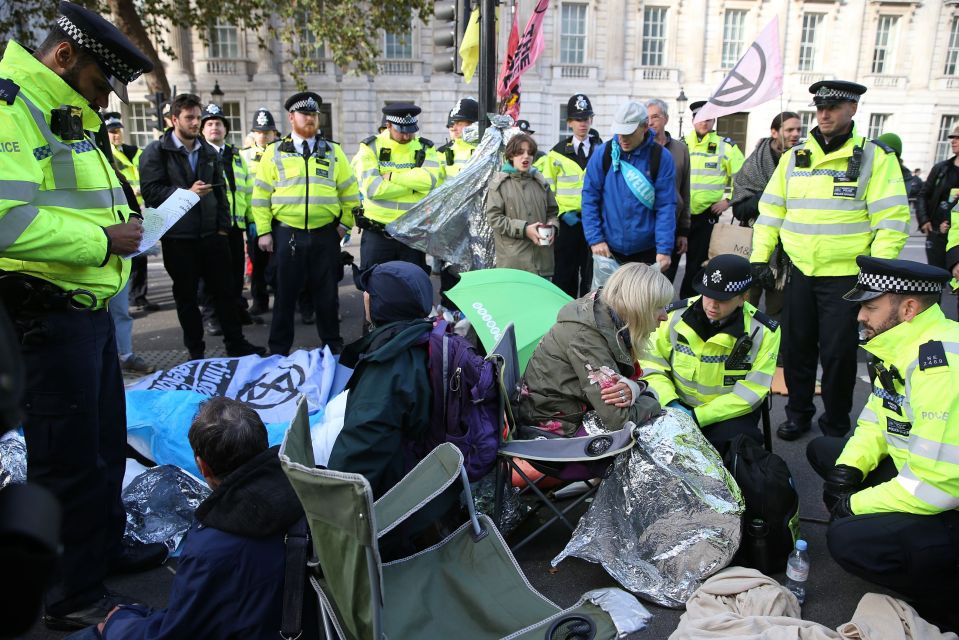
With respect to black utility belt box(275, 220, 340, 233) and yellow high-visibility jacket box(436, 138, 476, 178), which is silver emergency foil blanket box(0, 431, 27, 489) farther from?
yellow high-visibility jacket box(436, 138, 476, 178)

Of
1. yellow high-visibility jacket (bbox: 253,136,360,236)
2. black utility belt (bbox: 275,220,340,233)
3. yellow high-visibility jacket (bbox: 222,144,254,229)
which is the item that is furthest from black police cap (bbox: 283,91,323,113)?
yellow high-visibility jacket (bbox: 222,144,254,229)

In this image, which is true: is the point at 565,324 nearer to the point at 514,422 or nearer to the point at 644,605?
the point at 514,422

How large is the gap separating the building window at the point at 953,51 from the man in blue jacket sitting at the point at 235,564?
37.5 m

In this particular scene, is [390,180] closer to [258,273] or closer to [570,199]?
[570,199]

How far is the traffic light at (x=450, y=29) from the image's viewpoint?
7223 mm

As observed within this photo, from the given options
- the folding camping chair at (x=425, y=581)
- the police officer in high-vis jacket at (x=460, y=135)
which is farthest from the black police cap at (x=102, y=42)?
Answer: the police officer in high-vis jacket at (x=460, y=135)

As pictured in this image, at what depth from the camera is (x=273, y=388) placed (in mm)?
4785

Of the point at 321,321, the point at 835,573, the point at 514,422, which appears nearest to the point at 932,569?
the point at 835,573

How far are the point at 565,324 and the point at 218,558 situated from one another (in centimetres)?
186

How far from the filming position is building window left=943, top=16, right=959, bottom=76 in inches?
1220

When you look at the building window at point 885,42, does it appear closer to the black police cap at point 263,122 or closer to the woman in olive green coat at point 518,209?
the black police cap at point 263,122

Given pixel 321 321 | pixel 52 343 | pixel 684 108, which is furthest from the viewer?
pixel 684 108

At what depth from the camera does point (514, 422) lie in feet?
10.8

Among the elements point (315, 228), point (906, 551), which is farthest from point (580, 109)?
point (906, 551)
